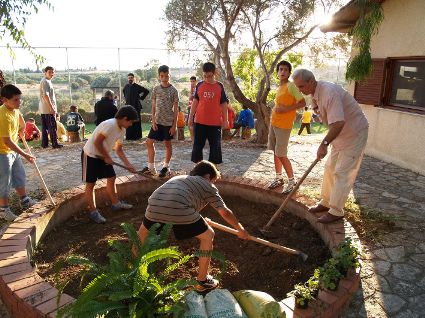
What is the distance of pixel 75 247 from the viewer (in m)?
3.40

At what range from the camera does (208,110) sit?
487 centimetres

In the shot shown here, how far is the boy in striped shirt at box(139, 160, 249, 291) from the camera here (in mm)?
2584

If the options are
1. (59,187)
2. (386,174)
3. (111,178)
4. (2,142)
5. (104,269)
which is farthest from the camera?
(386,174)

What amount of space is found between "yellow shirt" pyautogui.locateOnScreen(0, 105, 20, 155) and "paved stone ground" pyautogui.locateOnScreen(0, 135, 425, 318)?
4.13 feet

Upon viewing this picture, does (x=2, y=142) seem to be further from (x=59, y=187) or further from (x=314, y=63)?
(x=314, y=63)

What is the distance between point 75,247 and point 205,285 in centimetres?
142

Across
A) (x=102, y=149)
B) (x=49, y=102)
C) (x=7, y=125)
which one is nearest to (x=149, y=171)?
(x=102, y=149)

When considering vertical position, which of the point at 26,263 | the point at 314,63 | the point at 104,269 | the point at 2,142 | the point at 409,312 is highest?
the point at 314,63

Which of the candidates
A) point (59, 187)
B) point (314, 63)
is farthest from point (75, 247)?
point (314, 63)

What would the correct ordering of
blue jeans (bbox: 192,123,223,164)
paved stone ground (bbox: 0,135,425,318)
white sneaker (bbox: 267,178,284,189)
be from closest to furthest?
paved stone ground (bbox: 0,135,425,318)
white sneaker (bbox: 267,178,284,189)
blue jeans (bbox: 192,123,223,164)

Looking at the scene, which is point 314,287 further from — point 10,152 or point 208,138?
point 10,152

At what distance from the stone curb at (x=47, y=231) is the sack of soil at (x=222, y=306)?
337 millimetres

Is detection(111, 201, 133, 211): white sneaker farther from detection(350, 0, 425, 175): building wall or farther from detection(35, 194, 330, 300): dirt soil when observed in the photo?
detection(350, 0, 425, 175): building wall

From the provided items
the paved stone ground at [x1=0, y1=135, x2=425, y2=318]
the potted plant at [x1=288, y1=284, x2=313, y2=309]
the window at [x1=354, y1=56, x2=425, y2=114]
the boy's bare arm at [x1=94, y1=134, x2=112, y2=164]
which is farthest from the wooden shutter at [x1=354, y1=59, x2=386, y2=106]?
the potted plant at [x1=288, y1=284, x2=313, y2=309]
